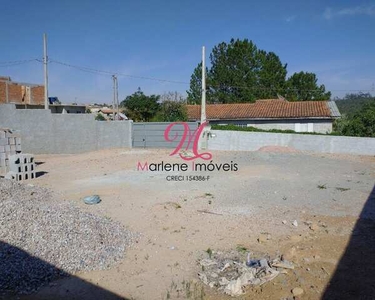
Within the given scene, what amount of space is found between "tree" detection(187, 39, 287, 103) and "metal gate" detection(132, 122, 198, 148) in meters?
15.5

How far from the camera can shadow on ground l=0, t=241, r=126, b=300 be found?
12.1 feet

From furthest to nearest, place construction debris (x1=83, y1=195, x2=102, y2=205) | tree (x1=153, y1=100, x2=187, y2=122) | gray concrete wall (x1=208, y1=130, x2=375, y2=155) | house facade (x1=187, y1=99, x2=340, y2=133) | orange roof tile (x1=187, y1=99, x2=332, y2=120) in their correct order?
1. orange roof tile (x1=187, y1=99, x2=332, y2=120)
2. house facade (x1=187, y1=99, x2=340, y2=133)
3. tree (x1=153, y1=100, x2=187, y2=122)
4. gray concrete wall (x1=208, y1=130, x2=375, y2=155)
5. construction debris (x1=83, y1=195, x2=102, y2=205)

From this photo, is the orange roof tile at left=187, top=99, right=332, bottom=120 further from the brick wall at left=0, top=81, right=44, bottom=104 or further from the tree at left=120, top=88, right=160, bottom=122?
the brick wall at left=0, top=81, right=44, bottom=104

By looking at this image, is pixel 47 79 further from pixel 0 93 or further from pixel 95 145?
pixel 0 93

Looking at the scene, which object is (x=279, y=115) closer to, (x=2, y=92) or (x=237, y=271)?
(x=237, y=271)

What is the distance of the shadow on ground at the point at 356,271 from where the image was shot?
3.50 meters

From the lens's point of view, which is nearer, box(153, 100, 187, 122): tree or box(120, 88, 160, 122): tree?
box(153, 100, 187, 122): tree

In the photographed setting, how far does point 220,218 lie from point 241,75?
2763cm

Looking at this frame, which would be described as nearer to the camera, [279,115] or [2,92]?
[279,115]

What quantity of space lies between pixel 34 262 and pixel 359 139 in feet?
53.0

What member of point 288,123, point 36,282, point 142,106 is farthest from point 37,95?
point 36,282

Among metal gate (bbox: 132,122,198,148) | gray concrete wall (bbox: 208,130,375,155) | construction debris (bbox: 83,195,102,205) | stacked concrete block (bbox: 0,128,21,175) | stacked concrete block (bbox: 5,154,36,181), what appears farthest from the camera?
metal gate (bbox: 132,122,198,148)

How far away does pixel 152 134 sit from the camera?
19125 millimetres

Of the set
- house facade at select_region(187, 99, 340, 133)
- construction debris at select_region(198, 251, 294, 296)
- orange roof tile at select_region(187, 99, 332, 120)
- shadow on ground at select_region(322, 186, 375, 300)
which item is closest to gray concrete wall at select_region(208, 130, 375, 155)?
house facade at select_region(187, 99, 340, 133)
